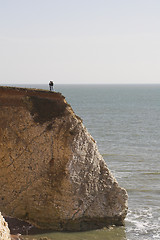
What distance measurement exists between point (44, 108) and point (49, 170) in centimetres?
368

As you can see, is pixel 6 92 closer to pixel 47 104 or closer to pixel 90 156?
pixel 47 104

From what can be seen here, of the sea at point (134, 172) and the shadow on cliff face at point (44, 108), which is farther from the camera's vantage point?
the shadow on cliff face at point (44, 108)

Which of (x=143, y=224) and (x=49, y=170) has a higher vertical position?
(x=49, y=170)

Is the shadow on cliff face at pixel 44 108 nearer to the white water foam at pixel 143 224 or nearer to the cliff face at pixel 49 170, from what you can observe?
the cliff face at pixel 49 170

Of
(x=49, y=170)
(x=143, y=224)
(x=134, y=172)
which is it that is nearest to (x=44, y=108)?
(x=49, y=170)

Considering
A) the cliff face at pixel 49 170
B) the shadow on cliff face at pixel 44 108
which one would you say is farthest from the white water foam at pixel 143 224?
the shadow on cliff face at pixel 44 108

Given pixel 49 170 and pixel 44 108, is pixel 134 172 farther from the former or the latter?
pixel 44 108

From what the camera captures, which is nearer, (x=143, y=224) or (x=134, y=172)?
(x=143, y=224)

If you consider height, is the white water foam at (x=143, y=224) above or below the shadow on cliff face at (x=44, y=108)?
below

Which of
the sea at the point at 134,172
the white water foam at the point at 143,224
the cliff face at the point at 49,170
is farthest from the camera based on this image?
the white water foam at the point at 143,224

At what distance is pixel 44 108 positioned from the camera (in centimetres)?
2834

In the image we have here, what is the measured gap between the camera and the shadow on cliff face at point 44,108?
2819 centimetres

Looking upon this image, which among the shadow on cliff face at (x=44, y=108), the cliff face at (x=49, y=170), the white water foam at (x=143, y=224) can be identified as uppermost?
the shadow on cliff face at (x=44, y=108)

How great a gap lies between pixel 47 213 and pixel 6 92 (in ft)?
24.4
